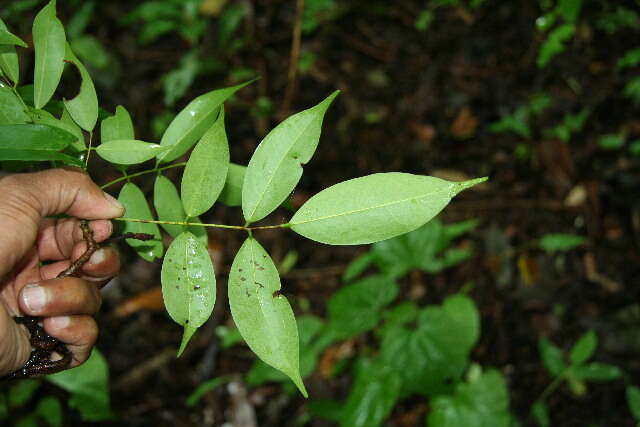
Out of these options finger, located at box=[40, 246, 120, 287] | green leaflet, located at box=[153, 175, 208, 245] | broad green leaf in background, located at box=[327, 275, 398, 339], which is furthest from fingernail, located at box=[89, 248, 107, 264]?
broad green leaf in background, located at box=[327, 275, 398, 339]

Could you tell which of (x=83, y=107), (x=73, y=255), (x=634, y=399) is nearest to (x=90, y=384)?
(x=73, y=255)

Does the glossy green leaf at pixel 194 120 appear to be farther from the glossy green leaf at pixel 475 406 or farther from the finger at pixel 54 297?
the glossy green leaf at pixel 475 406

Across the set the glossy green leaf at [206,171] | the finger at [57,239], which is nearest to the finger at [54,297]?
the finger at [57,239]

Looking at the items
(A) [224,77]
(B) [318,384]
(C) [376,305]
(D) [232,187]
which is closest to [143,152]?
(D) [232,187]

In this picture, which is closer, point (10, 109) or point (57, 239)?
point (10, 109)

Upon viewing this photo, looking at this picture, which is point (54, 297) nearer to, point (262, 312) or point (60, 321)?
point (60, 321)

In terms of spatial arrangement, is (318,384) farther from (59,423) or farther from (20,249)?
(20,249)
